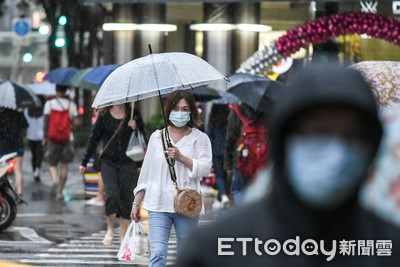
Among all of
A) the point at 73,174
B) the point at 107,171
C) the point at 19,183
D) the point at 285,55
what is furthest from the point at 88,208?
the point at 73,174

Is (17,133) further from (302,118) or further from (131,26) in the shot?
(302,118)

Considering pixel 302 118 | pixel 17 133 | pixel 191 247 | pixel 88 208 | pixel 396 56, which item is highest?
pixel 302 118

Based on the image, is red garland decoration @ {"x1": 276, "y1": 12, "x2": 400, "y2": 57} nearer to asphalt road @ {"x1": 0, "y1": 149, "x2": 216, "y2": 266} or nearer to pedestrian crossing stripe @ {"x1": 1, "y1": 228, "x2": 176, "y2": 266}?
asphalt road @ {"x1": 0, "y1": 149, "x2": 216, "y2": 266}

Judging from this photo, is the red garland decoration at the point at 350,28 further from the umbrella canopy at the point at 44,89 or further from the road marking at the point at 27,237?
the umbrella canopy at the point at 44,89

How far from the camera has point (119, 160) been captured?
10156mm

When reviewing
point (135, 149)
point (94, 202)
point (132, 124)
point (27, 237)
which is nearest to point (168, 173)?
point (135, 149)

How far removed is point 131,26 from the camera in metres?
21.4

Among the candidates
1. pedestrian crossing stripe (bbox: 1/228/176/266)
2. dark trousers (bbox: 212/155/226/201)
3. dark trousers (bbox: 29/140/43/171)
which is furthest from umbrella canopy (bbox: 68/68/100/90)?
pedestrian crossing stripe (bbox: 1/228/176/266)

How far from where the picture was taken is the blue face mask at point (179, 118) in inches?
282

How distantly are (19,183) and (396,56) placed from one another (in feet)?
20.7

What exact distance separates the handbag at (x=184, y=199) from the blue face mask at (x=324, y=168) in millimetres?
4673

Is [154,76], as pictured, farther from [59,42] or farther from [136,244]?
[59,42]

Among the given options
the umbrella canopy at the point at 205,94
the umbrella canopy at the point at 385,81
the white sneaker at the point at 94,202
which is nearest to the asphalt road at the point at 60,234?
the white sneaker at the point at 94,202

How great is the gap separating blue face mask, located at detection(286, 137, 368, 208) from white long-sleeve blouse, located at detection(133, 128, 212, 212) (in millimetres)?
4781
